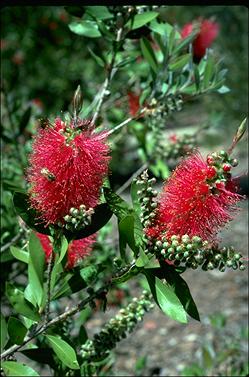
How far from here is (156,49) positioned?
2357mm

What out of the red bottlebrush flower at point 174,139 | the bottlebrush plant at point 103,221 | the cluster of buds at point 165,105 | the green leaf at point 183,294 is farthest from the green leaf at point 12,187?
the red bottlebrush flower at point 174,139

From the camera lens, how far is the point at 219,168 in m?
1.24

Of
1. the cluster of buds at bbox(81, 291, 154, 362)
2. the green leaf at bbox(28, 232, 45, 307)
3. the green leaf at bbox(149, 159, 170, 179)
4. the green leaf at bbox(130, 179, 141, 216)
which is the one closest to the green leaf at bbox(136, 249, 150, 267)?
the green leaf at bbox(130, 179, 141, 216)

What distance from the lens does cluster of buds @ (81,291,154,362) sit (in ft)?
5.60

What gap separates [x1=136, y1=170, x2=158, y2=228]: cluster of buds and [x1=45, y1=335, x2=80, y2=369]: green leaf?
0.33 metres

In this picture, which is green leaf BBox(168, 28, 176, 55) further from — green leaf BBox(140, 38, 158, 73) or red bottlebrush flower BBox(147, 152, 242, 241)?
red bottlebrush flower BBox(147, 152, 242, 241)

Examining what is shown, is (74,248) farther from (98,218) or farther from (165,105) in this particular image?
(165,105)

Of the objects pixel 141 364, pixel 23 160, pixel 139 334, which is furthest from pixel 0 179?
pixel 139 334

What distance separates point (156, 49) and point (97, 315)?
2564 millimetres

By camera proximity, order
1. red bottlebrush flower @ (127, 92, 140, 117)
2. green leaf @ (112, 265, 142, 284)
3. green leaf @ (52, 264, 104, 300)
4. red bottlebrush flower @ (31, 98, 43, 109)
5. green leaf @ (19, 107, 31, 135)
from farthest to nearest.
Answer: red bottlebrush flower @ (31, 98, 43, 109) < green leaf @ (19, 107, 31, 135) < red bottlebrush flower @ (127, 92, 140, 117) < green leaf @ (52, 264, 104, 300) < green leaf @ (112, 265, 142, 284)

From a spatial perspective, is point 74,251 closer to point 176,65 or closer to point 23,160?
point 176,65

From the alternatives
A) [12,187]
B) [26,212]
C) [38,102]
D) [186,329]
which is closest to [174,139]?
[12,187]

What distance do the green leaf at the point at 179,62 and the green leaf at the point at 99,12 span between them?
0.85ft

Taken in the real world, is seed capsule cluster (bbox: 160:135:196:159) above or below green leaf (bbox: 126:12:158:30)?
below
